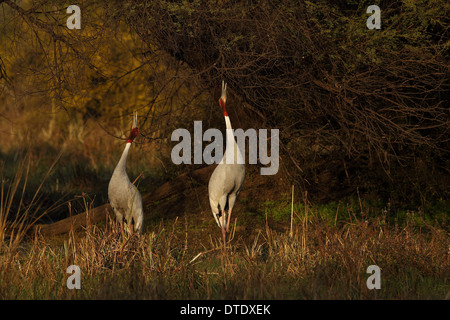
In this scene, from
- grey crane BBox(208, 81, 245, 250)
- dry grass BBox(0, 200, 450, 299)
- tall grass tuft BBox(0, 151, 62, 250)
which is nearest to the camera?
dry grass BBox(0, 200, 450, 299)

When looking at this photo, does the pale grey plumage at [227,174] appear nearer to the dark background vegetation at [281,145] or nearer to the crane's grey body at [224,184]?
the crane's grey body at [224,184]

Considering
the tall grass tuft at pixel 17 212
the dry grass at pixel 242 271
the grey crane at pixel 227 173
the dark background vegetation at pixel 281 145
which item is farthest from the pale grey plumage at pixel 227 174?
the tall grass tuft at pixel 17 212

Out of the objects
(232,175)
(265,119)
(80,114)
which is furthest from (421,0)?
(80,114)

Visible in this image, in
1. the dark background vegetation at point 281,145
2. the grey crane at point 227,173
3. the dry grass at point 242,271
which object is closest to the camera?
the dry grass at point 242,271

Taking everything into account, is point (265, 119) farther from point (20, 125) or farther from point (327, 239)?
point (20, 125)

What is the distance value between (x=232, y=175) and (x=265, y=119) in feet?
4.72

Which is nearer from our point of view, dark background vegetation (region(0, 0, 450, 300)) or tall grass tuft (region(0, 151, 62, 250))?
tall grass tuft (region(0, 151, 62, 250))

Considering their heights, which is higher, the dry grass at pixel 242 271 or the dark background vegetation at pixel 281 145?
the dark background vegetation at pixel 281 145

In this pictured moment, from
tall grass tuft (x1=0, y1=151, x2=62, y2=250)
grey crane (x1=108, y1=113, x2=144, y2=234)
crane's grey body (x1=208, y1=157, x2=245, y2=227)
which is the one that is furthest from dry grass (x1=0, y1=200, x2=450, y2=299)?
crane's grey body (x1=208, y1=157, x2=245, y2=227)

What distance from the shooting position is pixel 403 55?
7.36 meters

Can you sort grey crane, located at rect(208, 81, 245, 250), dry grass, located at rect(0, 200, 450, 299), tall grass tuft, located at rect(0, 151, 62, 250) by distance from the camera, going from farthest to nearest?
grey crane, located at rect(208, 81, 245, 250) < tall grass tuft, located at rect(0, 151, 62, 250) < dry grass, located at rect(0, 200, 450, 299)

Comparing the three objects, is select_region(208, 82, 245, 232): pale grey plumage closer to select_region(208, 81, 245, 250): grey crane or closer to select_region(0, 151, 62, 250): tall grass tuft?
select_region(208, 81, 245, 250): grey crane

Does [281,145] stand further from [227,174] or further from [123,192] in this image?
[123,192]

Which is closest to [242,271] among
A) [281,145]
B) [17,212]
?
[281,145]
